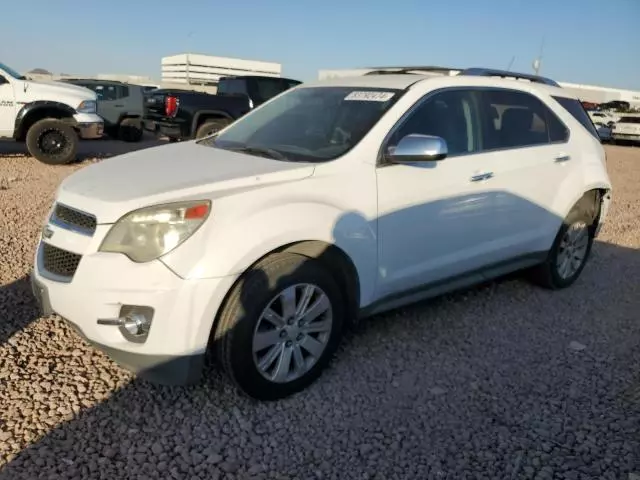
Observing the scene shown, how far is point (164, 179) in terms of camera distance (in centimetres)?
293

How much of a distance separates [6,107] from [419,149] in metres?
9.18

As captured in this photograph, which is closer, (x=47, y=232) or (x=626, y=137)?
(x=47, y=232)

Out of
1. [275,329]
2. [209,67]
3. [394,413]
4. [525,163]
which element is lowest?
[394,413]

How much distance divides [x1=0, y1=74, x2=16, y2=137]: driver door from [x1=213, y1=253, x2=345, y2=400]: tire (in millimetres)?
9088

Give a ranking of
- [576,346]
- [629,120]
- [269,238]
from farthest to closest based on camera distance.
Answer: [629,120] < [576,346] < [269,238]

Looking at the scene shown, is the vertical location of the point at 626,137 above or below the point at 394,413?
below

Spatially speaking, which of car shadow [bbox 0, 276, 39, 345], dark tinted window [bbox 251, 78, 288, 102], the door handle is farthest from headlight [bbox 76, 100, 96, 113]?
the door handle

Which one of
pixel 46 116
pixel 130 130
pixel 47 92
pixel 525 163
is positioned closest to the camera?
pixel 525 163

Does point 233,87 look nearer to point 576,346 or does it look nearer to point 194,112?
point 194,112

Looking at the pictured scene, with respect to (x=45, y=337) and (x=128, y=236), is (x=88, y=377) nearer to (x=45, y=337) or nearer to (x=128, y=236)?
(x=45, y=337)

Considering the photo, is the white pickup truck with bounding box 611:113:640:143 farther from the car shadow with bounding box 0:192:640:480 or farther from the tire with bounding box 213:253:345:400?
the tire with bounding box 213:253:345:400

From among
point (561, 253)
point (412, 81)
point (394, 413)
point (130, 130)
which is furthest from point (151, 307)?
point (130, 130)

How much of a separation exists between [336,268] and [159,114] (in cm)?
1060

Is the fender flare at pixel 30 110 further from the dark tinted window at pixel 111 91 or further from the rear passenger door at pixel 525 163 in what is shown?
the rear passenger door at pixel 525 163
